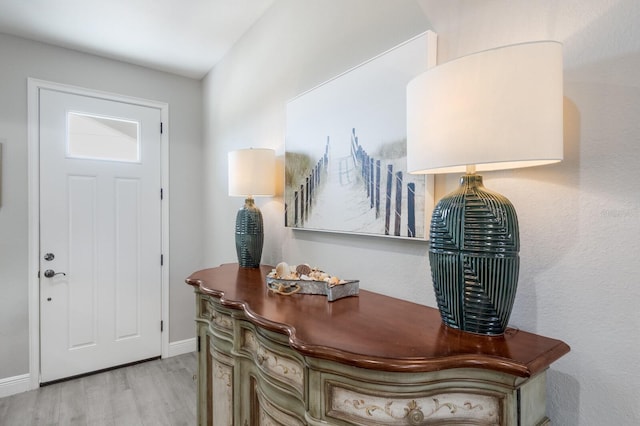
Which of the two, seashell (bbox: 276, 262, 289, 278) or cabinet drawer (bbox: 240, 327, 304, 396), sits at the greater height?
seashell (bbox: 276, 262, 289, 278)

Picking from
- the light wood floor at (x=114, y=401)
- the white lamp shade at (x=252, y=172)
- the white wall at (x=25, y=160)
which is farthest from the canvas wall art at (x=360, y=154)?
the white wall at (x=25, y=160)

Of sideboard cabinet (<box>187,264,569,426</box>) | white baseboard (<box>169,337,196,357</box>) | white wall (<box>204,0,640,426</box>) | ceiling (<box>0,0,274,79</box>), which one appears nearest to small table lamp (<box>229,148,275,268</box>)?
sideboard cabinet (<box>187,264,569,426</box>)

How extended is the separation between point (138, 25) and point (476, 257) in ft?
8.91

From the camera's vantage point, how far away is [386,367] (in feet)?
2.45

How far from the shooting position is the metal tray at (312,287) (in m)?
1.30

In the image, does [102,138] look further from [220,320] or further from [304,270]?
[304,270]

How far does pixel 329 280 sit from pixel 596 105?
0.99 metres

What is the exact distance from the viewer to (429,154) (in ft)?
2.81

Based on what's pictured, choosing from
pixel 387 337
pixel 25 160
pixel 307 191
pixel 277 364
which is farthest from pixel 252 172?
pixel 25 160

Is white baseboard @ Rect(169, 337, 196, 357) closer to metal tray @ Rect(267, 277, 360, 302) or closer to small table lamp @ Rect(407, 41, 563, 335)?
metal tray @ Rect(267, 277, 360, 302)

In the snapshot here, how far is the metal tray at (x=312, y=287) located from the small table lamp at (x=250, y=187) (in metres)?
0.60

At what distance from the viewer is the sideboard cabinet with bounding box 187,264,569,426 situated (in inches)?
29.9

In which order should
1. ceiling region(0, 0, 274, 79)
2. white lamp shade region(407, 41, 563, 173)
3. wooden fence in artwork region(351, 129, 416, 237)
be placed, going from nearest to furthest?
white lamp shade region(407, 41, 563, 173)
wooden fence in artwork region(351, 129, 416, 237)
ceiling region(0, 0, 274, 79)

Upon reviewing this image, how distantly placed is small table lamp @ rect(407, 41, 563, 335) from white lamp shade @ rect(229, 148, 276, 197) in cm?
117
